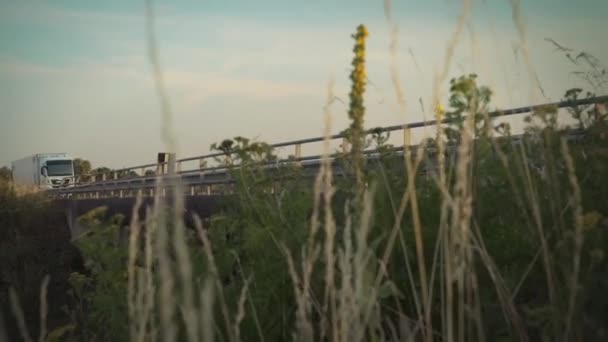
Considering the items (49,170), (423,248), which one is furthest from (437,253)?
(49,170)

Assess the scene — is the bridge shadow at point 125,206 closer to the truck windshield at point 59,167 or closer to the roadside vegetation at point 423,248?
the roadside vegetation at point 423,248

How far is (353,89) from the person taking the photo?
339cm

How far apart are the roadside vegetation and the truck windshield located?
48333mm

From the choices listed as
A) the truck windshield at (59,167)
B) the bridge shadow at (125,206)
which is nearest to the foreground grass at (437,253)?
the bridge shadow at (125,206)

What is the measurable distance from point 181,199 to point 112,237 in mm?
4686

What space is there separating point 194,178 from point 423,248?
25.3m

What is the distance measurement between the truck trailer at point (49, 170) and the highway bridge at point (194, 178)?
1.91 metres

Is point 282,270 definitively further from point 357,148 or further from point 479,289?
point 357,148

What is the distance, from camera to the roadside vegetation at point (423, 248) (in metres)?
3.22

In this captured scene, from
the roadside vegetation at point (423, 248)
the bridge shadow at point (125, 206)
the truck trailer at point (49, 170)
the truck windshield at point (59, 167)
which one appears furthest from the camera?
the truck windshield at point (59, 167)

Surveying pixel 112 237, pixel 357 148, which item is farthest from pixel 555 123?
pixel 112 237

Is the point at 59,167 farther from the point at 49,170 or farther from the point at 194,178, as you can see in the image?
the point at 194,178

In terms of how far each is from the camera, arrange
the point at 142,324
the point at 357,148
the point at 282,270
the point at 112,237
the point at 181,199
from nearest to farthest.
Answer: the point at 181,199
the point at 142,324
the point at 357,148
the point at 282,270
the point at 112,237

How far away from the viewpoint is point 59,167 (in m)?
53.6
